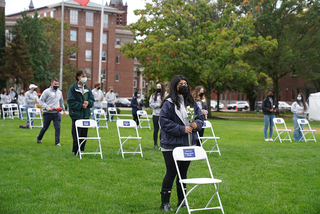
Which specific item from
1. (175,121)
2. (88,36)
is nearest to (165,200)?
(175,121)

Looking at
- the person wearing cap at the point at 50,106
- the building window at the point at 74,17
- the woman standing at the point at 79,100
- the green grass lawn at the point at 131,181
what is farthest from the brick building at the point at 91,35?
the green grass lawn at the point at 131,181

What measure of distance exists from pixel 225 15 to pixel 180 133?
27.5m

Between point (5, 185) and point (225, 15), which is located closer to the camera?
point (5, 185)

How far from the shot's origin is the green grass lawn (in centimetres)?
558

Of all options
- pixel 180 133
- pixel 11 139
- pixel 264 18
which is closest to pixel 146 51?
pixel 264 18

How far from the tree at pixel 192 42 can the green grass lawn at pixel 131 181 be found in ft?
61.1

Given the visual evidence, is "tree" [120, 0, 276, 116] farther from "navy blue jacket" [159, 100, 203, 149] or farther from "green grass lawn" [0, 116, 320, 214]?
"navy blue jacket" [159, 100, 203, 149]

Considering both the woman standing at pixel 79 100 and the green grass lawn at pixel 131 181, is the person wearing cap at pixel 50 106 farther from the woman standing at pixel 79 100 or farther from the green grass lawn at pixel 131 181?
the woman standing at pixel 79 100

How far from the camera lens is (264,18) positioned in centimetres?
3588

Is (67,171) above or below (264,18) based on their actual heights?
below

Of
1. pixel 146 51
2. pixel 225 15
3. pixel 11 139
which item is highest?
pixel 225 15

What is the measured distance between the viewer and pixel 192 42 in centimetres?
2967

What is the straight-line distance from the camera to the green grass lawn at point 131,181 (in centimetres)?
558

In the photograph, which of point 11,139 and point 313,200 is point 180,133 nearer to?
point 313,200
